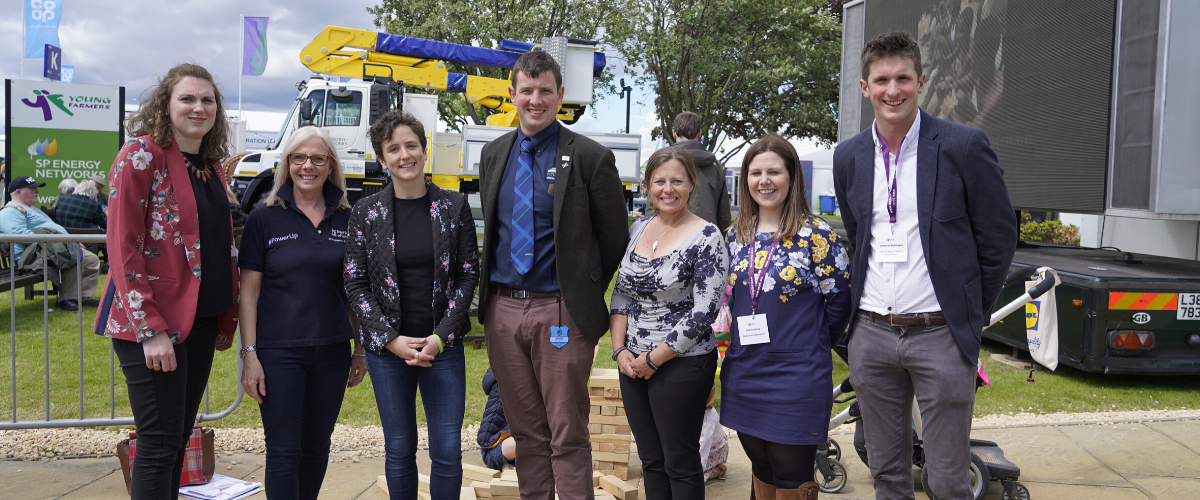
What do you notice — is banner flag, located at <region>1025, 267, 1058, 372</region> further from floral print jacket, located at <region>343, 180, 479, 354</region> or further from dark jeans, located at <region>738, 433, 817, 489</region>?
floral print jacket, located at <region>343, 180, 479, 354</region>

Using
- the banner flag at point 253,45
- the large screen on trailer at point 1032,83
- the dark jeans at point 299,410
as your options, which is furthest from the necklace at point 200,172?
the banner flag at point 253,45

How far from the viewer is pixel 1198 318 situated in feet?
17.5

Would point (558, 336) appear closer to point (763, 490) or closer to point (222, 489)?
point (763, 490)

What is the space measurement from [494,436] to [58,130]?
34.7ft

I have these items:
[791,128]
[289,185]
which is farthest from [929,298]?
[791,128]

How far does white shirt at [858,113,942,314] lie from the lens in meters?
2.45

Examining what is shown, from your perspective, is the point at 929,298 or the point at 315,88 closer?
the point at 929,298

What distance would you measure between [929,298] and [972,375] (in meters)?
0.28

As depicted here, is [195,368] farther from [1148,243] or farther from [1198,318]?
[1148,243]

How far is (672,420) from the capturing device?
2678 millimetres

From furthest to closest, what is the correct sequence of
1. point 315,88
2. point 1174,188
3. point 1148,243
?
1. point 315,88
2. point 1148,243
3. point 1174,188

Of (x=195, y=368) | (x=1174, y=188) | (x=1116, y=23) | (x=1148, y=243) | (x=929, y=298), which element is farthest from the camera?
(x=1148, y=243)

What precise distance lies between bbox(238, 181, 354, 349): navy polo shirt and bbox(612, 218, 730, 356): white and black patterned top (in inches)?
42.0

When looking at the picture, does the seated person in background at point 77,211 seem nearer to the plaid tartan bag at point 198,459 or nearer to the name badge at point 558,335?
the plaid tartan bag at point 198,459
